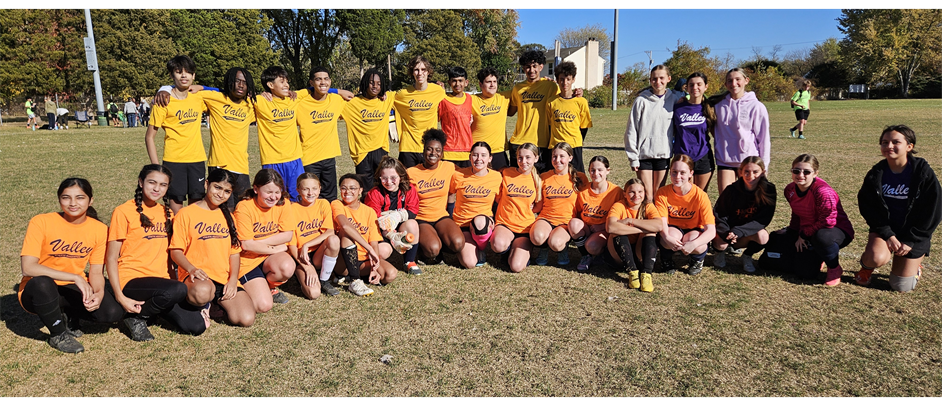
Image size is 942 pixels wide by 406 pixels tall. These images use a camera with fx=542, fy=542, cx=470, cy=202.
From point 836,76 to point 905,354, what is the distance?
215 feet

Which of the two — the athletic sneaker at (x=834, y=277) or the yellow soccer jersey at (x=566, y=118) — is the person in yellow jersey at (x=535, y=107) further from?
the athletic sneaker at (x=834, y=277)

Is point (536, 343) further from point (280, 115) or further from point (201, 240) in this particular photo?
point (280, 115)

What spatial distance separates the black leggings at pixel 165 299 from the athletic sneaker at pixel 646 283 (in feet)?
11.3

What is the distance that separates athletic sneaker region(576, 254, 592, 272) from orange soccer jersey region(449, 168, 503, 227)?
1.04 metres

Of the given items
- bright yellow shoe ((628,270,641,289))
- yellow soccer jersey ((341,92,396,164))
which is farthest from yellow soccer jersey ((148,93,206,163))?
bright yellow shoe ((628,270,641,289))

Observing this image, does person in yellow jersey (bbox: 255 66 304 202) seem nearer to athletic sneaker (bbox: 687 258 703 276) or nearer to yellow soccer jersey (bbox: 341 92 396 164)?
yellow soccer jersey (bbox: 341 92 396 164)

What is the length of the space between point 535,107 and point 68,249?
15.0 ft

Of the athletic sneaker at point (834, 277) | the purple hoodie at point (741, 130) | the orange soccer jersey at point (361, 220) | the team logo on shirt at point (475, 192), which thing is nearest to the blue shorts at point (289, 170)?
the orange soccer jersey at point (361, 220)

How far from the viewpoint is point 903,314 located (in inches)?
157

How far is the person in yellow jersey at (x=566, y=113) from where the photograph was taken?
6055 millimetres

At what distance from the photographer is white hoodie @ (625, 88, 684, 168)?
5645 millimetres

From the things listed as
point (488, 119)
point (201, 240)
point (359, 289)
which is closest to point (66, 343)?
point (201, 240)

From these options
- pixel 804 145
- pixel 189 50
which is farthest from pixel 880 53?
pixel 189 50
